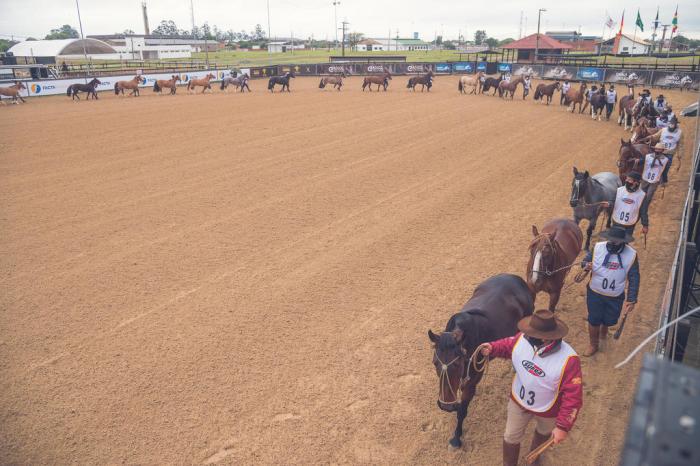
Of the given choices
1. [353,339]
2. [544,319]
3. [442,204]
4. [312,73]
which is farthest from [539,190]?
[312,73]

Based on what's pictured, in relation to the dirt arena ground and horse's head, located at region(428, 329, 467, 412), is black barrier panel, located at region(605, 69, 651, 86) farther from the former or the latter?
horse's head, located at region(428, 329, 467, 412)

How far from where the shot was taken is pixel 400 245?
967 cm

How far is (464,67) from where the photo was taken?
172 feet

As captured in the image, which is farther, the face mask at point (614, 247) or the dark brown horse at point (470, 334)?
the face mask at point (614, 247)

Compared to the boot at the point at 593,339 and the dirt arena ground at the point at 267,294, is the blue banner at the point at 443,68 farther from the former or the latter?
the boot at the point at 593,339

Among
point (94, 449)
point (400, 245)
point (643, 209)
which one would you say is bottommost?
point (94, 449)

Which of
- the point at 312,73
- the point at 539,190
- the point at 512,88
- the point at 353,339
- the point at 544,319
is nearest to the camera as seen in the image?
the point at 544,319

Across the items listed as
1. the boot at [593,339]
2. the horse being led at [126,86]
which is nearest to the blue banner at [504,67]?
the horse being led at [126,86]

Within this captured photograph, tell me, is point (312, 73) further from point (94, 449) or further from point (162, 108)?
point (94, 449)

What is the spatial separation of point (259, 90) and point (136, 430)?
35.5 meters

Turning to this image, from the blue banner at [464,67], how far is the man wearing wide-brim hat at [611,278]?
50205 millimetres

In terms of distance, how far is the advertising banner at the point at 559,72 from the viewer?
42312mm

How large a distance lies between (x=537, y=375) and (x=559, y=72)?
46.2m

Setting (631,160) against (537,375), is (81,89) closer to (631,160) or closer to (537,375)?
(631,160)
